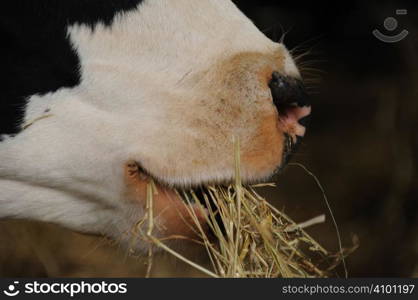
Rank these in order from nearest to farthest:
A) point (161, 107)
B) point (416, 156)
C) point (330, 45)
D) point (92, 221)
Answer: point (161, 107), point (92, 221), point (416, 156), point (330, 45)

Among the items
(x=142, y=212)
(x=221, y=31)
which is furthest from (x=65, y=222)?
(x=221, y=31)

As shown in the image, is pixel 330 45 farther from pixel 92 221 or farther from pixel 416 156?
pixel 92 221

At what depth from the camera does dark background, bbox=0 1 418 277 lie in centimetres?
330

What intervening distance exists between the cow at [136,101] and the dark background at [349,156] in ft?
5.65

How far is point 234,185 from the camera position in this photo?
5.06ft

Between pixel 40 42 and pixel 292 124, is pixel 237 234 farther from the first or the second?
pixel 40 42

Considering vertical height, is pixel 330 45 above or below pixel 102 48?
below

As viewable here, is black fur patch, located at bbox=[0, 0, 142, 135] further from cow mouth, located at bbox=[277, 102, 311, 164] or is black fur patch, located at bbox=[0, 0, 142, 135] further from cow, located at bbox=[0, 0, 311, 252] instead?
cow mouth, located at bbox=[277, 102, 311, 164]

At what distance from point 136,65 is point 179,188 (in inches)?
10.4
